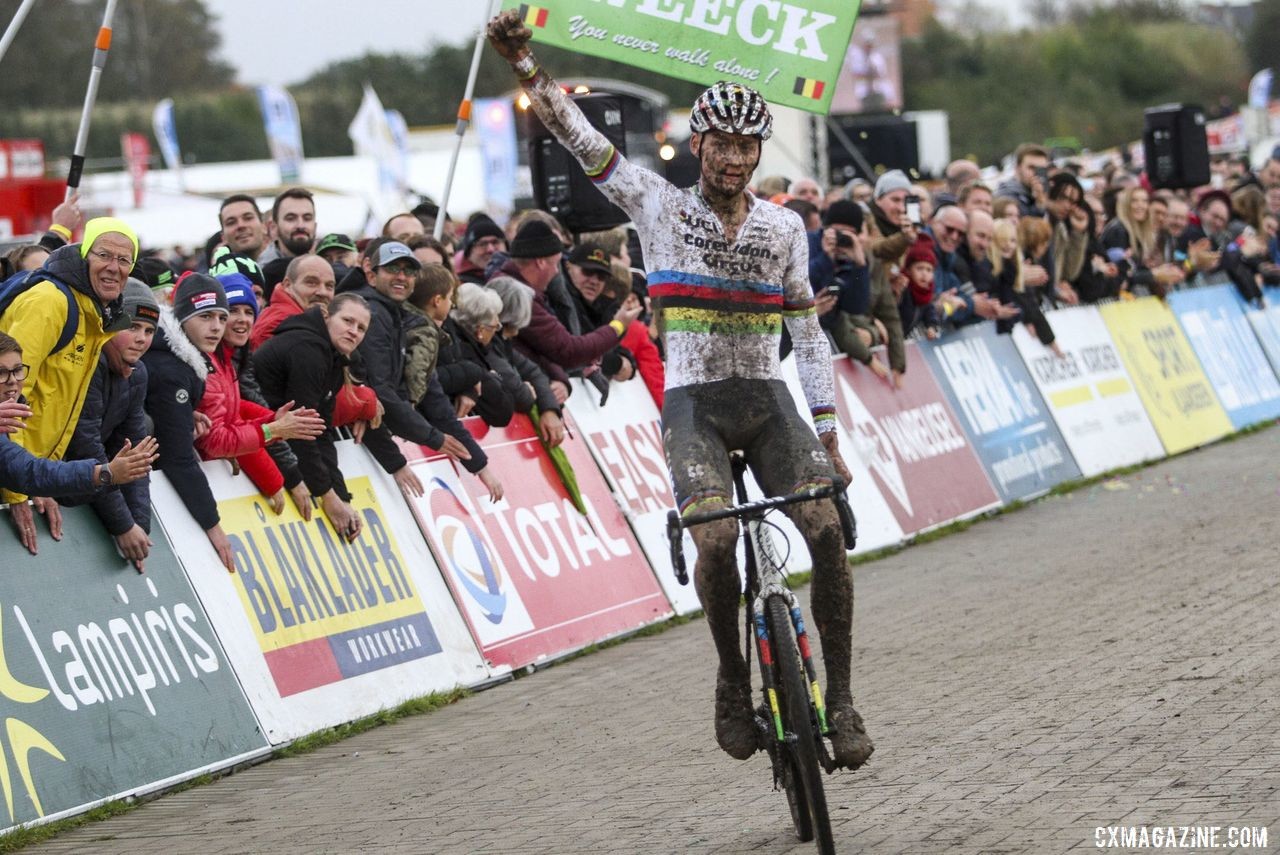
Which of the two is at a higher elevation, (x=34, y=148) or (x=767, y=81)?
(x=34, y=148)

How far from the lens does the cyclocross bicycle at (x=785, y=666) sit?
19.9 ft

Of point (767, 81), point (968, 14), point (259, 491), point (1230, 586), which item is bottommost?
point (1230, 586)

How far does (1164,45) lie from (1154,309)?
202ft

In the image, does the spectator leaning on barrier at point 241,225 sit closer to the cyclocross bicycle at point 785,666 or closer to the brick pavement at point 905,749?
the brick pavement at point 905,749

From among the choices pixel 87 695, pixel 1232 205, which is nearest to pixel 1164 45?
pixel 1232 205

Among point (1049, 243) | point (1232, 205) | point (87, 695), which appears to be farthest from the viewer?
point (1232, 205)

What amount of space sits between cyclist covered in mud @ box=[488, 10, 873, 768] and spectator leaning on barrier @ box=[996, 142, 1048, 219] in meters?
13.0

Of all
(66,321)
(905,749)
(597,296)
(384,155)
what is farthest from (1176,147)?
(384,155)

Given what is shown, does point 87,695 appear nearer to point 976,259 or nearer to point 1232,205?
point 976,259

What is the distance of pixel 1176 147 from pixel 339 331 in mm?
14711

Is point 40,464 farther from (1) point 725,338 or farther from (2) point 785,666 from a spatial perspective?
(2) point 785,666

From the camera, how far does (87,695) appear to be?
8047mm

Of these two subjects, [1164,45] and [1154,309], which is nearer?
[1154,309]

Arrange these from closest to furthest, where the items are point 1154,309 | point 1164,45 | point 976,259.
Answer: point 976,259 → point 1154,309 → point 1164,45
